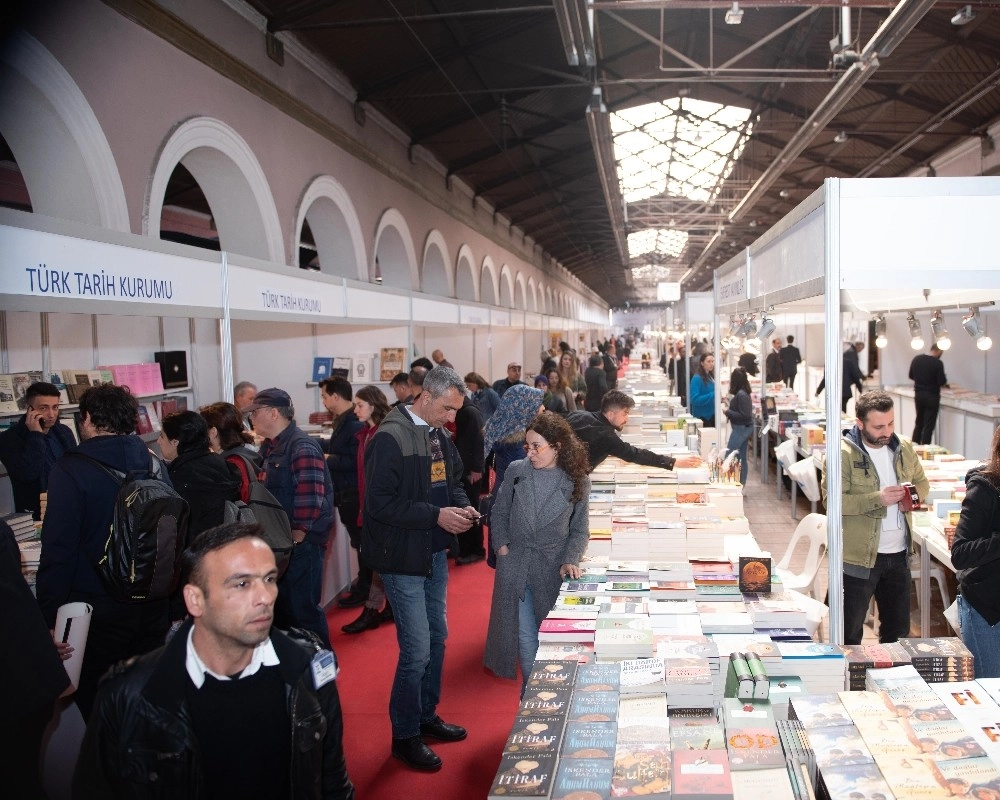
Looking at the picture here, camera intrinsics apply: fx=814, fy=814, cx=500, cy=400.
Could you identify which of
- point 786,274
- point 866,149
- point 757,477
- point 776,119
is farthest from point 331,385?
point 866,149

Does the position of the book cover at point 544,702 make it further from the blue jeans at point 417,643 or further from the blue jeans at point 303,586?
the blue jeans at point 303,586

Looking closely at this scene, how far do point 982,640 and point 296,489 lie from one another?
9.51 feet

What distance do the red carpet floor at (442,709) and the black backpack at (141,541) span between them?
1.19 metres

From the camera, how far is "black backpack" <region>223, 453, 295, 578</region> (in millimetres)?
3326

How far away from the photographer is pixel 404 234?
34.1 feet

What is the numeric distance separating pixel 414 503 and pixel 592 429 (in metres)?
2.16

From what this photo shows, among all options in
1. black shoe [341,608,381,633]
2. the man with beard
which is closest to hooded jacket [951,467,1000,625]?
the man with beard

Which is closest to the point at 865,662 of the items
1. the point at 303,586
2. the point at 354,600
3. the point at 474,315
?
the point at 303,586

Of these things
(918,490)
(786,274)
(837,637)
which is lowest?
(837,637)

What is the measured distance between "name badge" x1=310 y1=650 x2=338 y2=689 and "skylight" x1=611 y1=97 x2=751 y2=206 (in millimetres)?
9267

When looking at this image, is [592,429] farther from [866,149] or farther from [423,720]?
[866,149]

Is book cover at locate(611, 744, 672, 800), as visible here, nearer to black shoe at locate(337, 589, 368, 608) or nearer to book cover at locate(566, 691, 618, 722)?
book cover at locate(566, 691, 618, 722)

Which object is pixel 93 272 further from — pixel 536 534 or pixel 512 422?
pixel 512 422

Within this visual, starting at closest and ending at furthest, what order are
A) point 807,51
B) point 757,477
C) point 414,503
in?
point 414,503 → point 807,51 → point 757,477
